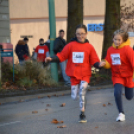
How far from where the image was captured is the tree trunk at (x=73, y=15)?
15031mm

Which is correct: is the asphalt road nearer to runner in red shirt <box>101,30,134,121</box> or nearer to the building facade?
runner in red shirt <box>101,30,134,121</box>

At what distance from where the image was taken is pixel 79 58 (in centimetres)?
668

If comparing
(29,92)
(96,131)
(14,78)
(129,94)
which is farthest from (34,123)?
(14,78)

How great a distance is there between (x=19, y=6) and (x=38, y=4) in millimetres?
1753

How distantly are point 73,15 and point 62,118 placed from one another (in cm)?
843

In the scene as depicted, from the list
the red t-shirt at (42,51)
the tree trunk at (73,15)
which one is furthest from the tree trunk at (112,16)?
the red t-shirt at (42,51)

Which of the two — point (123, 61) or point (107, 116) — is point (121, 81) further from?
point (107, 116)

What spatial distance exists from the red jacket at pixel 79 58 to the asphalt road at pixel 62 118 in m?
0.90

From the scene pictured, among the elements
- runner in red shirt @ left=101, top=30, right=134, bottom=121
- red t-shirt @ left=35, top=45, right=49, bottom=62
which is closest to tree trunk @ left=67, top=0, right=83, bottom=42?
red t-shirt @ left=35, top=45, right=49, bottom=62

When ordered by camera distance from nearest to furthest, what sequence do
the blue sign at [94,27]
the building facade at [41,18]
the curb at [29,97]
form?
the curb at [29,97] → the building facade at [41,18] → the blue sign at [94,27]

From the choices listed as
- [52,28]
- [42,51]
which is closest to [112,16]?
[42,51]

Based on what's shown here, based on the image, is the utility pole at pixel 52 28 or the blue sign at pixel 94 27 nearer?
the utility pole at pixel 52 28

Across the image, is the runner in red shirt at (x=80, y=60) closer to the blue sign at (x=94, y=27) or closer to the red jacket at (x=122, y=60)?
the red jacket at (x=122, y=60)

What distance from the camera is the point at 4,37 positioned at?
746 inches
